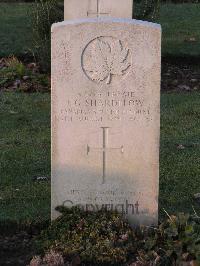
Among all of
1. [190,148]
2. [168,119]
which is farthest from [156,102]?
[168,119]

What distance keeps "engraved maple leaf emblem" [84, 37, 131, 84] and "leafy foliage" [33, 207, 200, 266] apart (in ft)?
3.34

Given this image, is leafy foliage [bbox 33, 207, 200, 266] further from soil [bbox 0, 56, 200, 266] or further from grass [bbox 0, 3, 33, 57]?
grass [bbox 0, 3, 33, 57]

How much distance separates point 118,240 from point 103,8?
17.4 feet

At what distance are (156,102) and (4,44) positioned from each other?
9.14 m

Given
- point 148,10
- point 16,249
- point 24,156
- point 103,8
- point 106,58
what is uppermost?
point 148,10

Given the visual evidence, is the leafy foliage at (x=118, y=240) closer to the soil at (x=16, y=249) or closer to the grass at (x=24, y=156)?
the soil at (x=16, y=249)

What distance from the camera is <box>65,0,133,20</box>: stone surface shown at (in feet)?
32.5

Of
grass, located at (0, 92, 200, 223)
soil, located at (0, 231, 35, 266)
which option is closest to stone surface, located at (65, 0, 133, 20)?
grass, located at (0, 92, 200, 223)

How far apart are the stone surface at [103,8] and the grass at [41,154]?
1307 mm

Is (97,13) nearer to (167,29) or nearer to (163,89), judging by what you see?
(163,89)

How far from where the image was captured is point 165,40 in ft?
47.4

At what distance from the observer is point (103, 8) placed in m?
9.93

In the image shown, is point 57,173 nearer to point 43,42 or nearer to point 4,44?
point 43,42

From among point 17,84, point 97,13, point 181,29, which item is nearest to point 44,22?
point 17,84
